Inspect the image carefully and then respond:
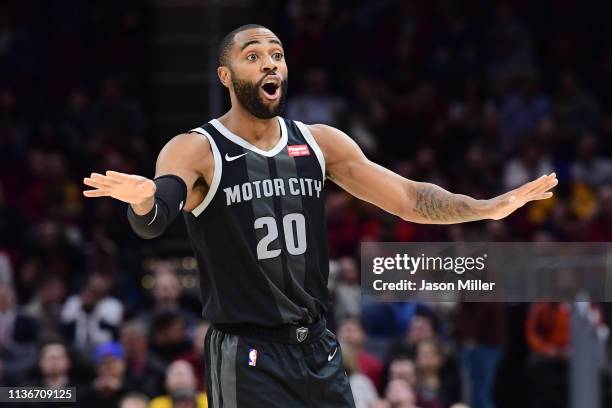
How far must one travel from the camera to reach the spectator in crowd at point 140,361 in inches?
393

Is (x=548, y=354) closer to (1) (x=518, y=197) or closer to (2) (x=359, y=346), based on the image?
(2) (x=359, y=346)

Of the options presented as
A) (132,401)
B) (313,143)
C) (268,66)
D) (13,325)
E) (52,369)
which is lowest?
(132,401)

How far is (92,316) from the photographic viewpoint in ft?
38.4

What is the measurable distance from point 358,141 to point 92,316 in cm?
434

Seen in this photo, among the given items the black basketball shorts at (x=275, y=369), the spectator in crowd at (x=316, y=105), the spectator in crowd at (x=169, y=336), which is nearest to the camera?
the black basketball shorts at (x=275, y=369)

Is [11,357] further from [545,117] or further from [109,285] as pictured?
[545,117]

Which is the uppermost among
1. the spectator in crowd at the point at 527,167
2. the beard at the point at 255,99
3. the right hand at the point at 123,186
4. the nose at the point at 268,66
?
the spectator in crowd at the point at 527,167

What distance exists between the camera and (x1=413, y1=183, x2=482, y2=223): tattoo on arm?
5.59 m

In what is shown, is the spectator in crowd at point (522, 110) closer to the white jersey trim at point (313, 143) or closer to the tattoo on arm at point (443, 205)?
the tattoo on arm at point (443, 205)

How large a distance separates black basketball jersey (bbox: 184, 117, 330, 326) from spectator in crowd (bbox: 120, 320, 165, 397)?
15.4 ft

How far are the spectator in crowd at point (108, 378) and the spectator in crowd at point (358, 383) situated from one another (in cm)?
182

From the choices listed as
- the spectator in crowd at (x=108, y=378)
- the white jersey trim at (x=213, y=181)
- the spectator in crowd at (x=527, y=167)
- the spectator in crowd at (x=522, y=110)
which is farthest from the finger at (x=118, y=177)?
the spectator in crowd at (x=522, y=110)

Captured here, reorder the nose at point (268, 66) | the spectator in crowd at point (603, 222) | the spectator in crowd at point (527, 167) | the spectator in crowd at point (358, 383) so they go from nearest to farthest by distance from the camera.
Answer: the nose at point (268, 66) → the spectator in crowd at point (358, 383) → the spectator in crowd at point (603, 222) → the spectator in crowd at point (527, 167)

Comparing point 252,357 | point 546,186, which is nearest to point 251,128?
point 252,357
